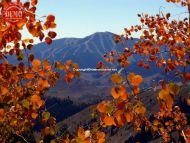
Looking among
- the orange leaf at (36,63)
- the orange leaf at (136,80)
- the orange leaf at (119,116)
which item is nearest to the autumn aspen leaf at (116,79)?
the orange leaf at (136,80)

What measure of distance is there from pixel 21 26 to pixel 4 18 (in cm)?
62

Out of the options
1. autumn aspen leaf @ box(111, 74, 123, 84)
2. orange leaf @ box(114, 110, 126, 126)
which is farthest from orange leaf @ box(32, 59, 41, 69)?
orange leaf @ box(114, 110, 126, 126)

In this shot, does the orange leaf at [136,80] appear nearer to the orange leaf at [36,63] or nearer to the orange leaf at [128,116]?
the orange leaf at [128,116]

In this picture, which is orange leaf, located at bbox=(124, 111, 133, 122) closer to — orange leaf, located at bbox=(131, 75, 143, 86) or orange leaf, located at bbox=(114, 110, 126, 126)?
orange leaf, located at bbox=(114, 110, 126, 126)

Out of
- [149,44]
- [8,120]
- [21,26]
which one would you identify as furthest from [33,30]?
[8,120]

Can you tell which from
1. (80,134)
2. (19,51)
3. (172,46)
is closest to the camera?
(80,134)

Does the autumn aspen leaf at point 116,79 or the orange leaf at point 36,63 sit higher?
the orange leaf at point 36,63

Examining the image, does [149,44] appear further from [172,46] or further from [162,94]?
[162,94]

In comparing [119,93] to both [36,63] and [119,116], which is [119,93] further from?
[36,63]

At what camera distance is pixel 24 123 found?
55.1ft

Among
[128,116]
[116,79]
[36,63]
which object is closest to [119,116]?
[128,116]

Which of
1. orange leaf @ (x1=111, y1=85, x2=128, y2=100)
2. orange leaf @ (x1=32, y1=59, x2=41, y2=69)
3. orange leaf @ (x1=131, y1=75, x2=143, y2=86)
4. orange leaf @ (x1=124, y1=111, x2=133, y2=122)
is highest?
orange leaf @ (x1=32, y1=59, x2=41, y2=69)

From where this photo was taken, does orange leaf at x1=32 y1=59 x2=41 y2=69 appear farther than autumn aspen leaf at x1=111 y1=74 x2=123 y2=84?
Yes

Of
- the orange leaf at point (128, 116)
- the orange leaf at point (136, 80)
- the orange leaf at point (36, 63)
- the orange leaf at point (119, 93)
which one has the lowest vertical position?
the orange leaf at point (128, 116)
